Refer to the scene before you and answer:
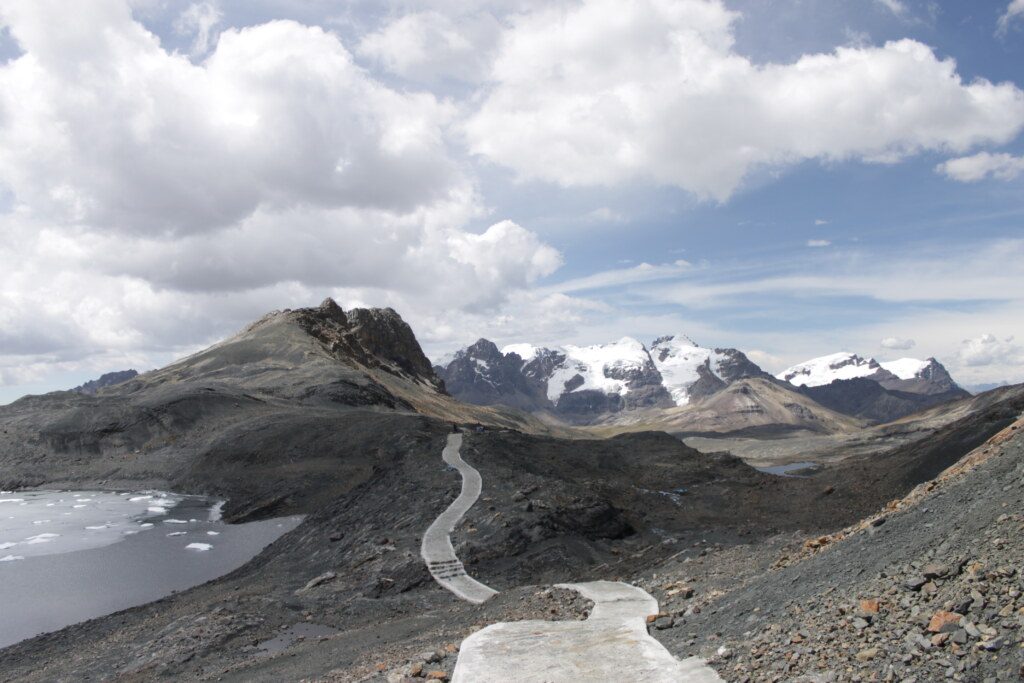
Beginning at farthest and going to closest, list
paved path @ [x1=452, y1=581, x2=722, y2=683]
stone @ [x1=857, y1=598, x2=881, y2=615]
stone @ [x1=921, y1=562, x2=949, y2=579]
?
paved path @ [x1=452, y1=581, x2=722, y2=683], stone @ [x1=857, y1=598, x2=881, y2=615], stone @ [x1=921, y1=562, x2=949, y2=579]

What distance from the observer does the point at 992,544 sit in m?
12.9

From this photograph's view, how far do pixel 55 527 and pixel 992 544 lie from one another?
6709 cm

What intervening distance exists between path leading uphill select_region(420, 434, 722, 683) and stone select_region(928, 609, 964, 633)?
3623 millimetres

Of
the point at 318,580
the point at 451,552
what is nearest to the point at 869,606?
the point at 451,552

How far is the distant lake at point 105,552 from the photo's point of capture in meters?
39.1

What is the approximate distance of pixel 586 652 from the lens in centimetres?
1630

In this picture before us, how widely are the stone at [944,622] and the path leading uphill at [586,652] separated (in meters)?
3.62

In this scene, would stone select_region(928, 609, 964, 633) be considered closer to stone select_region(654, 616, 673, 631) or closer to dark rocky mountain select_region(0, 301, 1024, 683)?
dark rocky mountain select_region(0, 301, 1024, 683)

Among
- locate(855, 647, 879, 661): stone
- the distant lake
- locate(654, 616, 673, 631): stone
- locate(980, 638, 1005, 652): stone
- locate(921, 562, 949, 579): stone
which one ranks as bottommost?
the distant lake

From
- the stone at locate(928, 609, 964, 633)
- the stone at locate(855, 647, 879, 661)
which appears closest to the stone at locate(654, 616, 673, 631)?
the stone at locate(855, 647, 879, 661)

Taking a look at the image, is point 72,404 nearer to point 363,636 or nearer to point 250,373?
point 250,373

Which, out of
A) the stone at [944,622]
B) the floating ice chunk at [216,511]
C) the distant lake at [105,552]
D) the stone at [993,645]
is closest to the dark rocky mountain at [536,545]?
the stone at [993,645]

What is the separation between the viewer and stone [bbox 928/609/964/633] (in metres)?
11.3

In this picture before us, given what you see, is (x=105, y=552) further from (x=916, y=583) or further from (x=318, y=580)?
(x=916, y=583)
